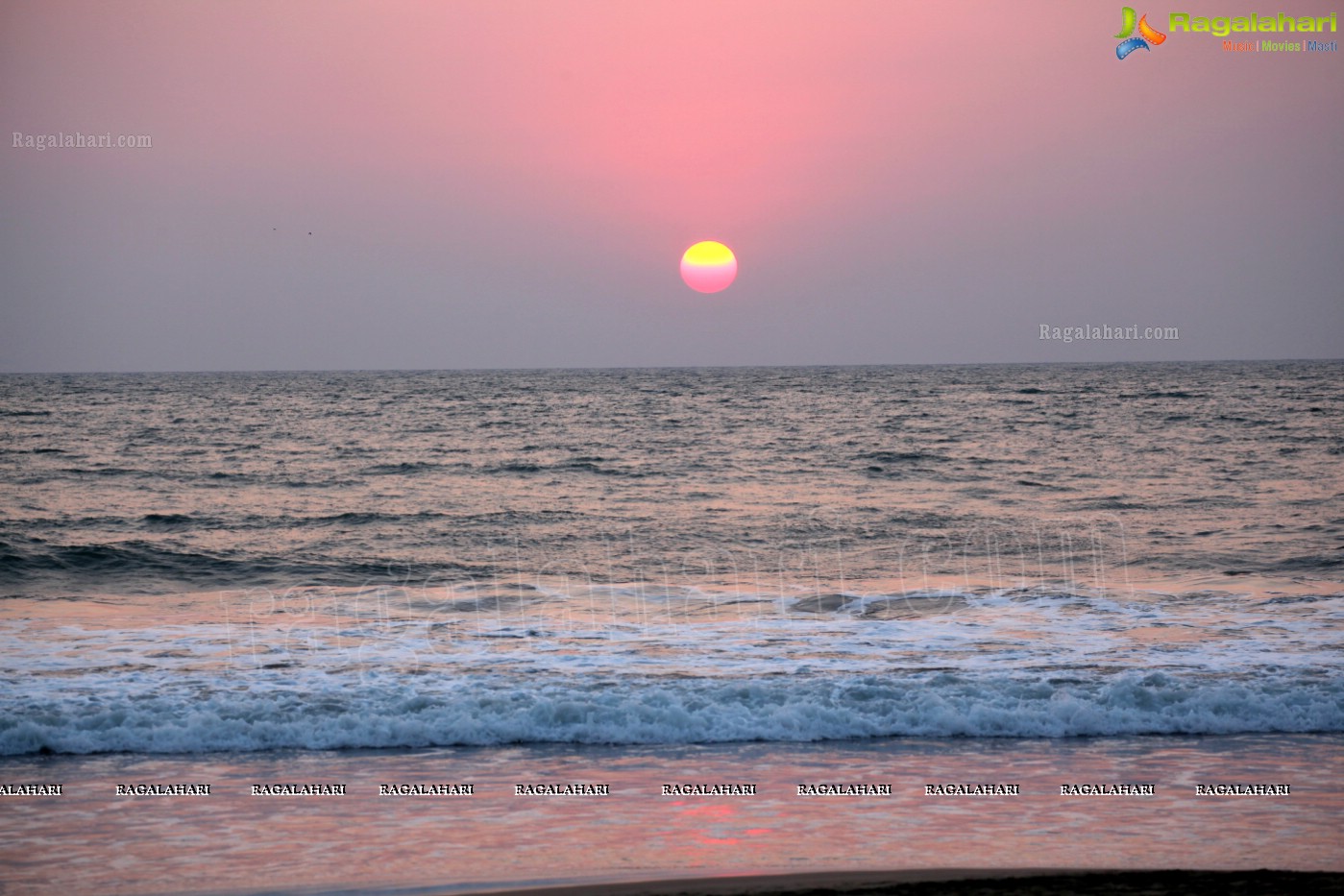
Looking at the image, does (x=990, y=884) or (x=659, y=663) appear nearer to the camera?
(x=990, y=884)

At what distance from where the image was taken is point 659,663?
13.7m

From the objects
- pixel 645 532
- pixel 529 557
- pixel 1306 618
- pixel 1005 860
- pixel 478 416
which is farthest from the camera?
pixel 478 416

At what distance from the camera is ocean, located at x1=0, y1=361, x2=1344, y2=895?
25.6 ft

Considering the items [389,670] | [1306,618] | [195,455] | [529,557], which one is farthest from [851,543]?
[195,455]

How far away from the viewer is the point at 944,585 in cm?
1880

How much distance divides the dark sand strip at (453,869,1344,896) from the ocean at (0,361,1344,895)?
0.27 m

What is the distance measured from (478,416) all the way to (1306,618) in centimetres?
4373

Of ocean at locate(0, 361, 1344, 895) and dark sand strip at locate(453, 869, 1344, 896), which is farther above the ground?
dark sand strip at locate(453, 869, 1344, 896)

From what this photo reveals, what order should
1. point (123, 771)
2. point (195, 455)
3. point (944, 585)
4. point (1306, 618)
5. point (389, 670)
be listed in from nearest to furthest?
point (123, 771), point (389, 670), point (1306, 618), point (944, 585), point (195, 455)

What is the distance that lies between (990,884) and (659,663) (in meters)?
7.34

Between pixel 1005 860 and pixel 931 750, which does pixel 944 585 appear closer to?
pixel 931 750

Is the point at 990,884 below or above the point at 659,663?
above

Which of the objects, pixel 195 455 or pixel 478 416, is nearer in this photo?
pixel 195 455

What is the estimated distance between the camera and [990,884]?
6.59 m
